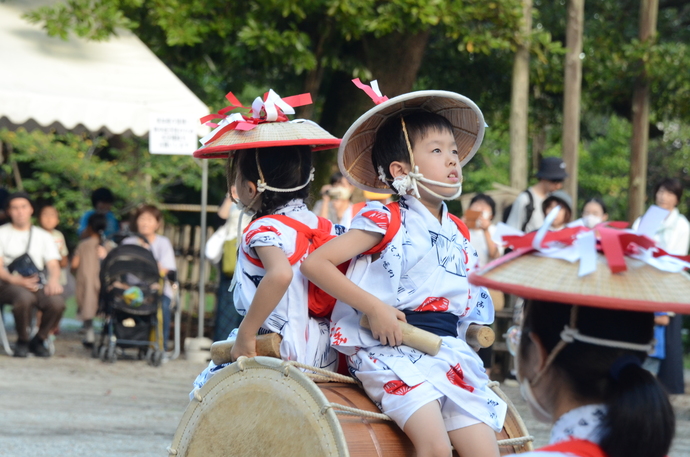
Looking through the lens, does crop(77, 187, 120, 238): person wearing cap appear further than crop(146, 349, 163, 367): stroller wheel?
Yes

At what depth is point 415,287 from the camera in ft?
9.75

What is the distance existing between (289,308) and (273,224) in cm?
31

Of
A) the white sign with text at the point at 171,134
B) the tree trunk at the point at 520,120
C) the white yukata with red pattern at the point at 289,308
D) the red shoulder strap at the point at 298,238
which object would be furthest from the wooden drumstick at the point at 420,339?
the tree trunk at the point at 520,120

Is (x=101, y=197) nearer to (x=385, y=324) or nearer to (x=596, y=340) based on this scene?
(x=385, y=324)

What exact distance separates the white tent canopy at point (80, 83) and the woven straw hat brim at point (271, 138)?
574 centimetres

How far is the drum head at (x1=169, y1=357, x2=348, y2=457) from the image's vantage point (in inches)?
110

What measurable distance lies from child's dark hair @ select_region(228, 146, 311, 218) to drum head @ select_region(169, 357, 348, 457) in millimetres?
658

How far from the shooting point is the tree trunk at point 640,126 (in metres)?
11.0

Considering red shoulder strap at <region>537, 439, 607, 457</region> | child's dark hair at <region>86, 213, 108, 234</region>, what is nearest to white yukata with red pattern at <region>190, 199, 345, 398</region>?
red shoulder strap at <region>537, 439, 607, 457</region>

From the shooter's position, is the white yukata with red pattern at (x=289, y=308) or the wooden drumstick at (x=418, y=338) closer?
the wooden drumstick at (x=418, y=338)

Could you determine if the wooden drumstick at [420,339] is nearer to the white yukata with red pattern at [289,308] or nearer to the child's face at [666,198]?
the white yukata with red pattern at [289,308]

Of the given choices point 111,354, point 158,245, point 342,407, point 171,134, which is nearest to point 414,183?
point 342,407

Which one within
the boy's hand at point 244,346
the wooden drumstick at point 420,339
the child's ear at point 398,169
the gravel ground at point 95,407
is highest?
the child's ear at point 398,169

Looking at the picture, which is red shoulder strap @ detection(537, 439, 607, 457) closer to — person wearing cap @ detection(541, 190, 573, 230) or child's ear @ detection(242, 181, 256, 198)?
child's ear @ detection(242, 181, 256, 198)
